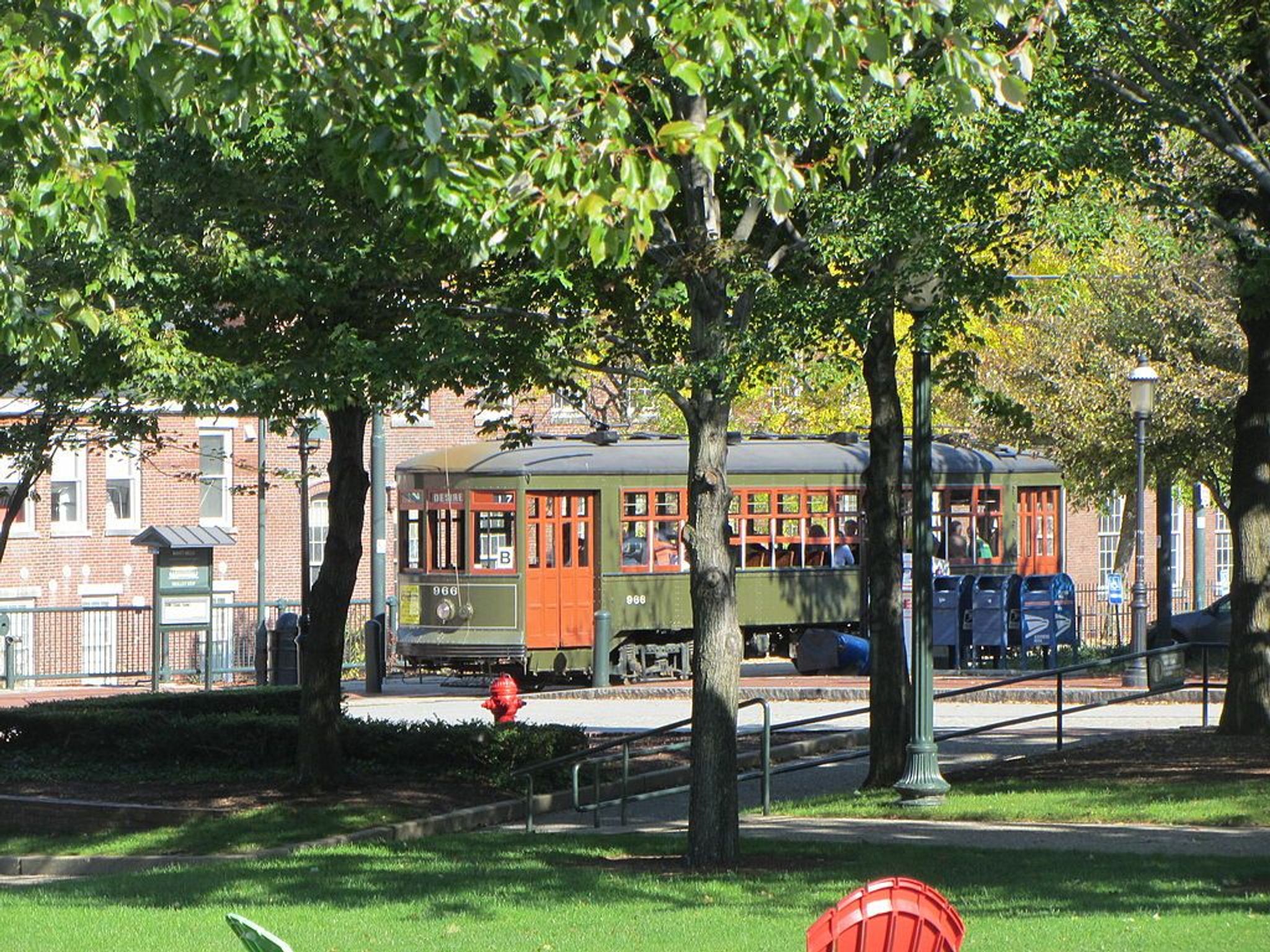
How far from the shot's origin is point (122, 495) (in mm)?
38312

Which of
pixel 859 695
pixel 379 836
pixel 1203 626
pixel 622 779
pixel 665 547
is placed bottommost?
pixel 379 836

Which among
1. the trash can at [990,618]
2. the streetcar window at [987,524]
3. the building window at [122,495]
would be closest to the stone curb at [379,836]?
the trash can at [990,618]

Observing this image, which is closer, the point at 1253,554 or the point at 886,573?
the point at 886,573

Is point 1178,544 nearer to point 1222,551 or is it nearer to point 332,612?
point 1222,551

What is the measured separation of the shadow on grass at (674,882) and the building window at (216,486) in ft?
→ 87.7

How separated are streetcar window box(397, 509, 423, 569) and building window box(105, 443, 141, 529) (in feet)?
35.1

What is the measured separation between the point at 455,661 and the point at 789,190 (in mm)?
21056

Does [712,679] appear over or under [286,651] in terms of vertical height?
over

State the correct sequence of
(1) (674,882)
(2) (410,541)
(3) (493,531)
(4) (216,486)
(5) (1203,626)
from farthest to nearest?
1. (4) (216,486)
2. (5) (1203,626)
3. (2) (410,541)
4. (3) (493,531)
5. (1) (674,882)

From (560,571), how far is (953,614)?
245 inches

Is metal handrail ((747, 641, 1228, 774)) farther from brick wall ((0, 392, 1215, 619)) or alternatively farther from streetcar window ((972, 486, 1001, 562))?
brick wall ((0, 392, 1215, 619))

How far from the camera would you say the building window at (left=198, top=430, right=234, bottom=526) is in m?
38.8

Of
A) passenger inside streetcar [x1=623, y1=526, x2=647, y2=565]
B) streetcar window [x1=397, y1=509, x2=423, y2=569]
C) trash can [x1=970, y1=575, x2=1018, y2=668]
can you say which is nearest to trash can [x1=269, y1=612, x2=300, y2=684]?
streetcar window [x1=397, y1=509, x2=423, y2=569]

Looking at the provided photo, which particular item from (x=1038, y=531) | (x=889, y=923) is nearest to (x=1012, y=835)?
(x=889, y=923)
